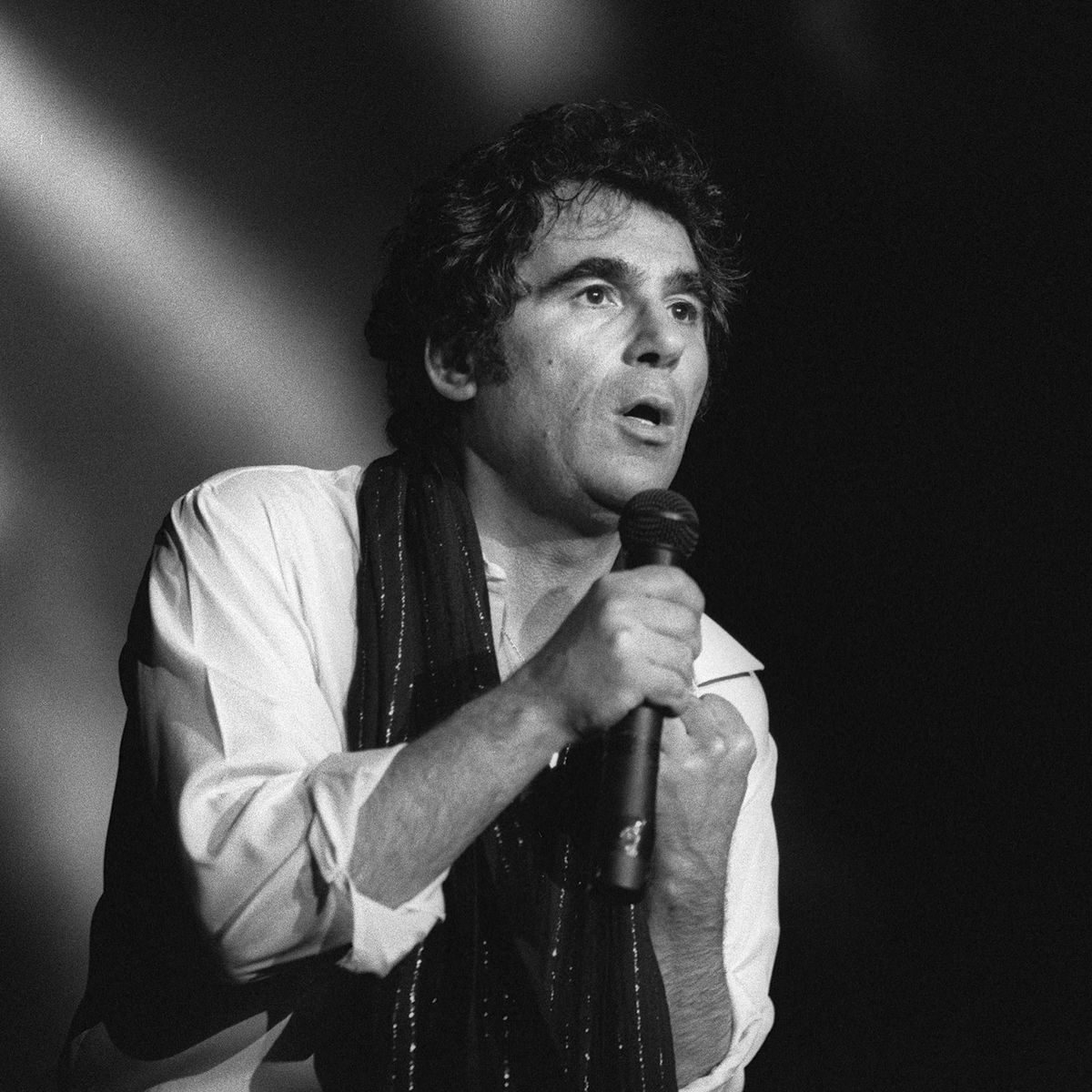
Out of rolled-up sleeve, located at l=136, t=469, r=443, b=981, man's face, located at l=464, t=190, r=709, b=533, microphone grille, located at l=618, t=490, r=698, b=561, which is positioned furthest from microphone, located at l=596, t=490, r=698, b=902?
man's face, located at l=464, t=190, r=709, b=533

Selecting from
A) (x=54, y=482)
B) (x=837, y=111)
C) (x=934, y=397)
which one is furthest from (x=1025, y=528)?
(x=54, y=482)

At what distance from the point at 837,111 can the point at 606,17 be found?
0.44 metres

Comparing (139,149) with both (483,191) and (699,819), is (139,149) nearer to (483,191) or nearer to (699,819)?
(483,191)

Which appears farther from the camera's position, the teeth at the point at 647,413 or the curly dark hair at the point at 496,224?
the curly dark hair at the point at 496,224

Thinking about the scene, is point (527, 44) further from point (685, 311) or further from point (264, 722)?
point (264, 722)

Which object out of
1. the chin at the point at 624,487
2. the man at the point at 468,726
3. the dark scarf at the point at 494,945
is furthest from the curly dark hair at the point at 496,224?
the dark scarf at the point at 494,945

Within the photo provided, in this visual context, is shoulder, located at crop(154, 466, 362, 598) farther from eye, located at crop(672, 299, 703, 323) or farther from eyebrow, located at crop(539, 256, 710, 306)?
eye, located at crop(672, 299, 703, 323)

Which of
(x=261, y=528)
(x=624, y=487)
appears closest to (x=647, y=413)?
(x=624, y=487)

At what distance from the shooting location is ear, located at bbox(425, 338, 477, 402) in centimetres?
172

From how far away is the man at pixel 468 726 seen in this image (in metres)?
1.11

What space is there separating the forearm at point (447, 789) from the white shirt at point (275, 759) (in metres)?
0.02

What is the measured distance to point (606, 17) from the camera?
211 cm

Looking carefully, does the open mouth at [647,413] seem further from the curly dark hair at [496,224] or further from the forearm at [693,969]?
the forearm at [693,969]

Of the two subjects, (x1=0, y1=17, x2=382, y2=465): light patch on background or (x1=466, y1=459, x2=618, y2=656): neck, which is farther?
(x1=0, y1=17, x2=382, y2=465): light patch on background
